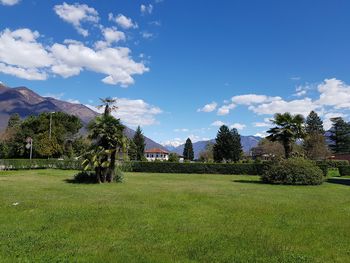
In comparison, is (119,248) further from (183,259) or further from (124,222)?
(124,222)

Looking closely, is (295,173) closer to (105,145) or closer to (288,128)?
(288,128)

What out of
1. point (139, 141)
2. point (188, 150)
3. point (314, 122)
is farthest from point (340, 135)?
point (188, 150)

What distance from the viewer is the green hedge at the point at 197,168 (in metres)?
43.8

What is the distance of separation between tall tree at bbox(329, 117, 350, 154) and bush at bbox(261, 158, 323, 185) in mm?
80758

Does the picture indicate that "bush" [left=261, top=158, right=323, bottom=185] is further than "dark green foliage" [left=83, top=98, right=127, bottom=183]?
Yes

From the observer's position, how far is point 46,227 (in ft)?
30.9

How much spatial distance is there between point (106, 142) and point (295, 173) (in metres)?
13.2

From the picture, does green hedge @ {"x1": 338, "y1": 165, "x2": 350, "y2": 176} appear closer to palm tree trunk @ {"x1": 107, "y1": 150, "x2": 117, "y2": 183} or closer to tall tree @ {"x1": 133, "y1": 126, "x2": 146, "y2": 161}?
palm tree trunk @ {"x1": 107, "y1": 150, "x2": 117, "y2": 183}

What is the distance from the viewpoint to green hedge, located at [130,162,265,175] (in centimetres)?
4375

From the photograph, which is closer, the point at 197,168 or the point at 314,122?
the point at 197,168

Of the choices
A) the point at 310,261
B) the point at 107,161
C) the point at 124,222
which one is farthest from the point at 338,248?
the point at 107,161

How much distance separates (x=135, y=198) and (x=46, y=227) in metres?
6.44

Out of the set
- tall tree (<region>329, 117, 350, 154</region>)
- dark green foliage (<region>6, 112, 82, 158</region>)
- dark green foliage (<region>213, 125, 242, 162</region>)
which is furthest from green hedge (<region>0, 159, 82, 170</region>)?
tall tree (<region>329, 117, 350, 154</region>)

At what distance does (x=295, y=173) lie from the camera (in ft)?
86.7
